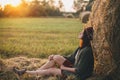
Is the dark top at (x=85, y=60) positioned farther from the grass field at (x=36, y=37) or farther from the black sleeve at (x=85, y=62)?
the grass field at (x=36, y=37)

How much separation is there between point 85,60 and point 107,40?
51 centimetres

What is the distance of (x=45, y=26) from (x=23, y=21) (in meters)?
1.64

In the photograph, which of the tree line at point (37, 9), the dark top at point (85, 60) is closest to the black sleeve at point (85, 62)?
the dark top at point (85, 60)

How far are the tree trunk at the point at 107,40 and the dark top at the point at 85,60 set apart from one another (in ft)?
0.53

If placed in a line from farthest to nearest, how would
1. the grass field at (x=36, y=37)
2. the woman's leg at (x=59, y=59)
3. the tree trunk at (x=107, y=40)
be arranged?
1. the grass field at (x=36, y=37)
2. the woman's leg at (x=59, y=59)
3. the tree trunk at (x=107, y=40)

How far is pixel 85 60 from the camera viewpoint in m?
7.86

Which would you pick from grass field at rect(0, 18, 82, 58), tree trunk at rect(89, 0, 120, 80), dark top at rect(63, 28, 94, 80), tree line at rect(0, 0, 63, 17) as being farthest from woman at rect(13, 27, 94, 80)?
tree line at rect(0, 0, 63, 17)

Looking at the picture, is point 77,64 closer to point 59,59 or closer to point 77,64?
point 77,64

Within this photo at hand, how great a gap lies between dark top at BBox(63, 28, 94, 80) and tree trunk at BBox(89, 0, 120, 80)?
161 millimetres

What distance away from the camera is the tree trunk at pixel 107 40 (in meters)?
7.76

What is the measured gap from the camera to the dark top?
310 inches

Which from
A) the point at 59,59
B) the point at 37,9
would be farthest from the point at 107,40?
the point at 37,9

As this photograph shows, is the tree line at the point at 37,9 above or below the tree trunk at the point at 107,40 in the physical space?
below

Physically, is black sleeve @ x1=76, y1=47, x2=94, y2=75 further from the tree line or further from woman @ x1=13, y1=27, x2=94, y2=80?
the tree line
